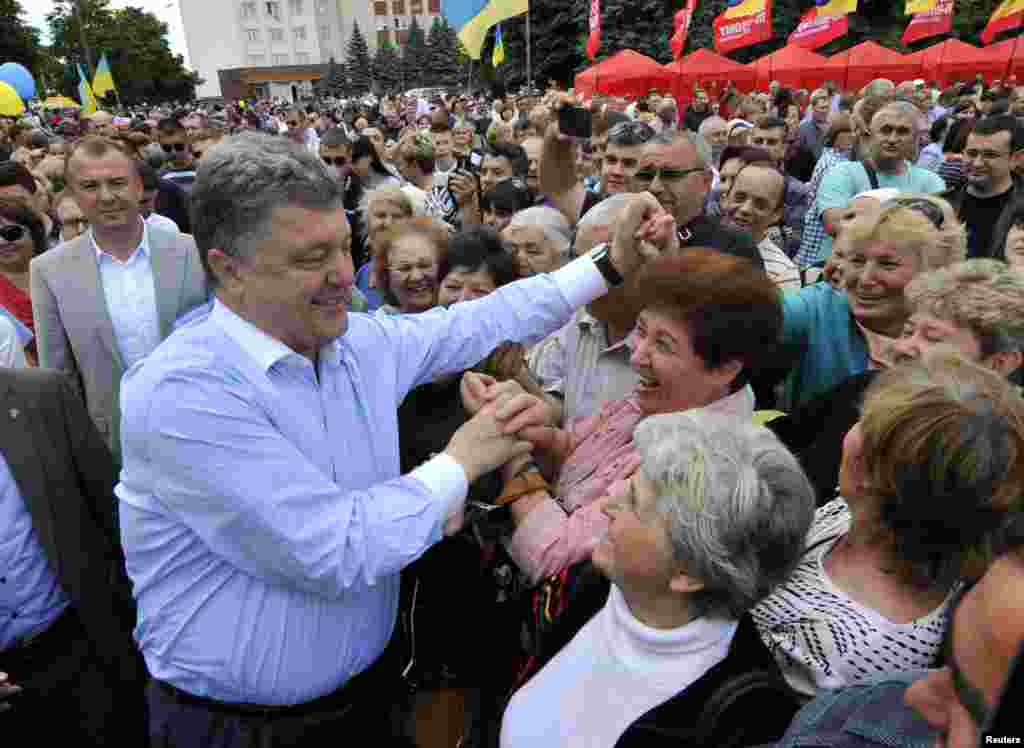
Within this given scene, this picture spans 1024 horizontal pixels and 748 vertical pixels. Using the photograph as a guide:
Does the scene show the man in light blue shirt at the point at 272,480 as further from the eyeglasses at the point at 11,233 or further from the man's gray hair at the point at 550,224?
the eyeglasses at the point at 11,233

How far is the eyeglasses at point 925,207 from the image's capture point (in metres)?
2.84

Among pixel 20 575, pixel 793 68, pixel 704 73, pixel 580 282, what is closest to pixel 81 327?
pixel 20 575

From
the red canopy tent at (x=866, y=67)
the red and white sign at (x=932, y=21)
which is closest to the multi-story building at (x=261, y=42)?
the red canopy tent at (x=866, y=67)

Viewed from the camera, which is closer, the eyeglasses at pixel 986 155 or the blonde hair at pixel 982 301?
the blonde hair at pixel 982 301

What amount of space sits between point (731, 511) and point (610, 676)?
0.45m

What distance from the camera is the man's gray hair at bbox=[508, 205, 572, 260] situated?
410 centimetres

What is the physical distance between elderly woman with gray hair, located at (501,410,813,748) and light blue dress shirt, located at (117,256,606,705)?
0.42 m

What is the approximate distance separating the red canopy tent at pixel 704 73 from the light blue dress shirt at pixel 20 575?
1820cm

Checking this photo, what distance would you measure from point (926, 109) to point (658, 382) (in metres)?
11.8

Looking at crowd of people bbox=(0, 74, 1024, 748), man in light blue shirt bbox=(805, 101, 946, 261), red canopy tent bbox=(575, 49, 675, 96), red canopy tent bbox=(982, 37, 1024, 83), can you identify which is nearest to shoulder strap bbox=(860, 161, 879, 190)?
man in light blue shirt bbox=(805, 101, 946, 261)

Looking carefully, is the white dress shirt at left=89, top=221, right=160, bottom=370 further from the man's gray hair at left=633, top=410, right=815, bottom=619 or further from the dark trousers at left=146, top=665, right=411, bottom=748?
the man's gray hair at left=633, top=410, right=815, bottom=619

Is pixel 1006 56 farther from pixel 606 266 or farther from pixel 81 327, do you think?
pixel 81 327

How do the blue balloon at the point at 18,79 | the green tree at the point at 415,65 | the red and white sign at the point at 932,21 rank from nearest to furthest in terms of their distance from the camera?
the red and white sign at the point at 932,21 < the blue balloon at the point at 18,79 < the green tree at the point at 415,65

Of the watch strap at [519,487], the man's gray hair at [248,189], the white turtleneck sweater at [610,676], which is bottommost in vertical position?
the white turtleneck sweater at [610,676]
